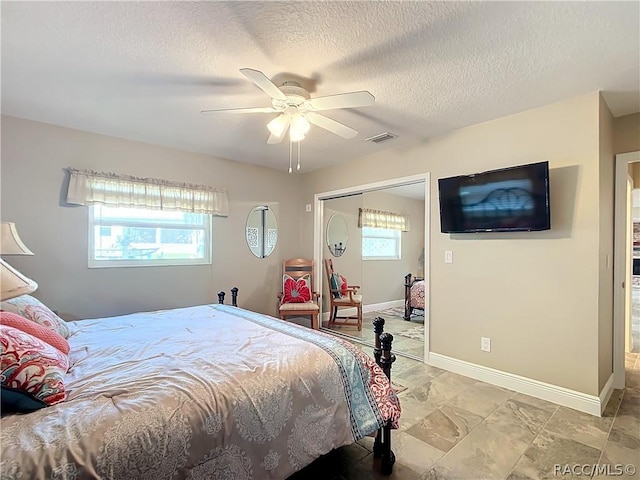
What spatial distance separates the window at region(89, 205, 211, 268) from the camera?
135 inches

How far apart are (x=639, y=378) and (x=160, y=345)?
418 centimetres

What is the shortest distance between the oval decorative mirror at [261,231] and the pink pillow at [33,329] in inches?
114

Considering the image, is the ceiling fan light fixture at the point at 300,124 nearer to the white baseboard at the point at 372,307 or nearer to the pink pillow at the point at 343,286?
the pink pillow at the point at 343,286

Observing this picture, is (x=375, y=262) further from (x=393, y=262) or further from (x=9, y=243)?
(x=9, y=243)

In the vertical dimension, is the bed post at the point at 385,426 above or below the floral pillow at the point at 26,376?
below

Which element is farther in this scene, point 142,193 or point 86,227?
point 142,193

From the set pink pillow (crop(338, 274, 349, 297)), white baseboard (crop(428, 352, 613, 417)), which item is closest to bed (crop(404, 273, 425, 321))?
pink pillow (crop(338, 274, 349, 297))

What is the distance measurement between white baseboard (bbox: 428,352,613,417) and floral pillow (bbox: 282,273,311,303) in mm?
1900

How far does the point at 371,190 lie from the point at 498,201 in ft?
5.40

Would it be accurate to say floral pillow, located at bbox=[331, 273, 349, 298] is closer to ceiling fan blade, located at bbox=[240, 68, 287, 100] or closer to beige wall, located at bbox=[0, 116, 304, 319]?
beige wall, located at bbox=[0, 116, 304, 319]

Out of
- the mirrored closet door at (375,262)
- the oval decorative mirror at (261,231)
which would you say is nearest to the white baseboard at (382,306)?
the mirrored closet door at (375,262)

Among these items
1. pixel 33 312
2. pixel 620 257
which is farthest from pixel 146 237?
pixel 620 257

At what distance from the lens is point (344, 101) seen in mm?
2029

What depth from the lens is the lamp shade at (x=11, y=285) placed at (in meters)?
1.11
